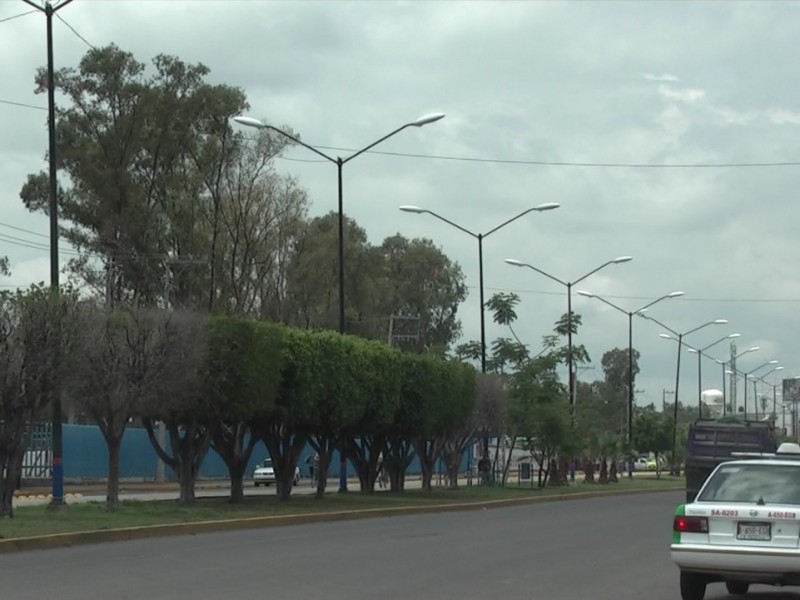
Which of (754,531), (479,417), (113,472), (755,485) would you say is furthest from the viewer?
(479,417)

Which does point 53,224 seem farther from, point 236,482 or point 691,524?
point 691,524

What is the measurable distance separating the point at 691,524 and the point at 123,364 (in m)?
15.4

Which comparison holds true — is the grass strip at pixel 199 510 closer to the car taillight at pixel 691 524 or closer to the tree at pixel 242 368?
the tree at pixel 242 368

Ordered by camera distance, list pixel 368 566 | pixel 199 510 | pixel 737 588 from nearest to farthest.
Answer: pixel 737 588 < pixel 368 566 < pixel 199 510

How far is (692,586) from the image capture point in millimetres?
13328

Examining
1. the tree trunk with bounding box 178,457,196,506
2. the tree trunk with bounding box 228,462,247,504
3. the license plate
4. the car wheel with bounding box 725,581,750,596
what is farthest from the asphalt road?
the tree trunk with bounding box 228,462,247,504

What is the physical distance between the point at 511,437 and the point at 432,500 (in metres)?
14.8

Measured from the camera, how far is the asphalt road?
1440 centimetres

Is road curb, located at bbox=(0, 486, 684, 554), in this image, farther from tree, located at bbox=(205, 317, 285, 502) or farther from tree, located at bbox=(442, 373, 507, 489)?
tree, located at bbox=(442, 373, 507, 489)

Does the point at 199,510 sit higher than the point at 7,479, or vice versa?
the point at 7,479

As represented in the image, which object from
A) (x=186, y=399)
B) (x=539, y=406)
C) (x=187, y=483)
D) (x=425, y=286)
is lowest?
(x=187, y=483)

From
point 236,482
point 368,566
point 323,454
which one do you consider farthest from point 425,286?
point 368,566

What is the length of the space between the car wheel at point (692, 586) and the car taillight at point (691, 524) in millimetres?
539

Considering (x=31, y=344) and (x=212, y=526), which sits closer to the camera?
(x=31, y=344)
